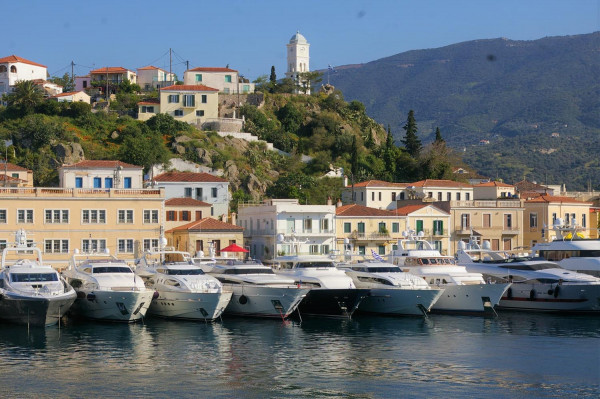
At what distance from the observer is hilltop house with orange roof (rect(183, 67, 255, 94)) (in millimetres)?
127375

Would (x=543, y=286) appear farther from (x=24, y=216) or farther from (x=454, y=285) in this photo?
(x=24, y=216)

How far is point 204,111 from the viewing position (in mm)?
119312

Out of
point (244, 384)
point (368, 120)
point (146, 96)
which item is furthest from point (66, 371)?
point (368, 120)

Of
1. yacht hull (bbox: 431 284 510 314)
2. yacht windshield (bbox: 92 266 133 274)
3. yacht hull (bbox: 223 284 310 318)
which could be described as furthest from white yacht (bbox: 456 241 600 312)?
yacht windshield (bbox: 92 266 133 274)

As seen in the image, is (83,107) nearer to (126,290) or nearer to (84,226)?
(84,226)

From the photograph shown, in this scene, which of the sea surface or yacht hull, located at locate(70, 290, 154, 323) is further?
yacht hull, located at locate(70, 290, 154, 323)

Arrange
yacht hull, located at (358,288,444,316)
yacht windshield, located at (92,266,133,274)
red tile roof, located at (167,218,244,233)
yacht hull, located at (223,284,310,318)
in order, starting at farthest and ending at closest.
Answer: red tile roof, located at (167,218,244,233)
yacht hull, located at (358,288,444,316)
yacht windshield, located at (92,266,133,274)
yacht hull, located at (223,284,310,318)

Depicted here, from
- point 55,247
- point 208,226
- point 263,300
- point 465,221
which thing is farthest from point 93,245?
point 465,221

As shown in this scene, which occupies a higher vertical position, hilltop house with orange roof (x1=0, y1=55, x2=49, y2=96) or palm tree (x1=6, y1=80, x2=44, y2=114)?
hilltop house with orange roof (x1=0, y1=55, x2=49, y2=96)

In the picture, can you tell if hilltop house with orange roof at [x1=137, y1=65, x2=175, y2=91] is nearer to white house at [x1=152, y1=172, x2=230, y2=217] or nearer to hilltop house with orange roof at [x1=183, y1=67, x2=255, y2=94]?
hilltop house with orange roof at [x1=183, y1=67, x2=255, y2=94]

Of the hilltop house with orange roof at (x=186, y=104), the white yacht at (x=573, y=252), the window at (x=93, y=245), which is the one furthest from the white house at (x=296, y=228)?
the hilltop house with orange roof at (x=186, y=104)

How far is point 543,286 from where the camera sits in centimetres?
6259

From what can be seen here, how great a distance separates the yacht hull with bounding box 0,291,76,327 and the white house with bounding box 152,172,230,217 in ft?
125

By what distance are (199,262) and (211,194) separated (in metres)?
27.1
